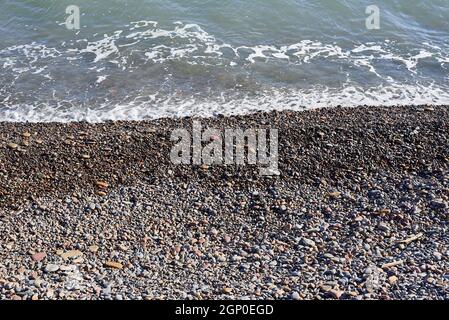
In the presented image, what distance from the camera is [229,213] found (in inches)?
410

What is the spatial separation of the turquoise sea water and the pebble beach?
1770mm

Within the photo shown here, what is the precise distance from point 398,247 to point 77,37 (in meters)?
15.0

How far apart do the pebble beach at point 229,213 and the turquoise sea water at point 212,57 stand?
5.81 ft

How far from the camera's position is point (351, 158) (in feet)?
39.5

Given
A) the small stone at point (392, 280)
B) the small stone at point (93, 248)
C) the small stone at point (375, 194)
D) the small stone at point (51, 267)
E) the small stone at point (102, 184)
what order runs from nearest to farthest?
the small stone at point (392, 280) < the small stone at point (51, 267) < the small stone at point (93, 248) < the small stone at point (375, 194) < the small stone at point (102, 184)

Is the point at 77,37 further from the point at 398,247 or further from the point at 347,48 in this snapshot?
the point at 398,247

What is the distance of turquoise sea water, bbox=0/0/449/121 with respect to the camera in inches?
617

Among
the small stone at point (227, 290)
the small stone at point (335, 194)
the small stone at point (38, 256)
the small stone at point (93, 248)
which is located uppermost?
the small stone at point (335, 194)

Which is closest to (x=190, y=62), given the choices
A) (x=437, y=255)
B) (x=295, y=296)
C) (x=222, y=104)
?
(x=222, y=104)

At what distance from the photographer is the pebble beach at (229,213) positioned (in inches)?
333

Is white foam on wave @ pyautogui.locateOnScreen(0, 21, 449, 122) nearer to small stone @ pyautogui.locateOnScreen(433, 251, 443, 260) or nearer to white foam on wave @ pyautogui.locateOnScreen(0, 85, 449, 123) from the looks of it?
white foam on wave @ pyautogui.locateOnScreen(0, 85, 449, 123)

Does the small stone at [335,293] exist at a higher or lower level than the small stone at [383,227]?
lower

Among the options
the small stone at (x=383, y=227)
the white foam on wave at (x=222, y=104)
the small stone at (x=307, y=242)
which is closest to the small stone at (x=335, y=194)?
the small stone at (x=383, y=227)

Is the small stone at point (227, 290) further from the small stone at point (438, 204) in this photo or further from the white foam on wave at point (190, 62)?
the white foam on wave at point (190, 62)
